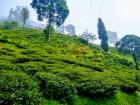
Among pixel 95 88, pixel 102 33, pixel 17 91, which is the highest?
pixel 102 33

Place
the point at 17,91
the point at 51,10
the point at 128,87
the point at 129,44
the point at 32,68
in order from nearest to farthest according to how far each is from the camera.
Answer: the point at 17,91 < the point at 32,68 < the point at 128,87 < the point at 51,10 < the point at 129,44

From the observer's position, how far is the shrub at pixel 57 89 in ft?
84.4

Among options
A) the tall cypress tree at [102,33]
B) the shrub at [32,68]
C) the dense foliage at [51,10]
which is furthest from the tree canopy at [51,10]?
the shrub at [32,68]

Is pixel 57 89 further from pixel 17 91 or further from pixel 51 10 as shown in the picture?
pixel 51 10

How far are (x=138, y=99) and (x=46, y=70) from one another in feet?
35.3

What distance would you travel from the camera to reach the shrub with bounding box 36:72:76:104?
25719mm

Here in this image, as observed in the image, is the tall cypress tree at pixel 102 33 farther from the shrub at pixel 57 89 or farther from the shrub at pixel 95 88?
the shrub at pixel 57 89

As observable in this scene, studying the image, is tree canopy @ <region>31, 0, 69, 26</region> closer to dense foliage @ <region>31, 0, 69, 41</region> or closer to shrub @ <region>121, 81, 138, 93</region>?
dense foliage @ <region>31, 0, 69, 41</region>

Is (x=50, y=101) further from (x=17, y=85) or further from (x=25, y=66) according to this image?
(x=25, y=66)

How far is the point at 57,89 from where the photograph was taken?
25922 mm

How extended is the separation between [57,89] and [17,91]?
531 cm

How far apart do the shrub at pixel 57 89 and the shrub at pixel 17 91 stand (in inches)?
81.2

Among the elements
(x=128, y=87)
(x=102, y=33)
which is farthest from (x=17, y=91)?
(x=102, y=33)

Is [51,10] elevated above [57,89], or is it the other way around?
[51,10]
